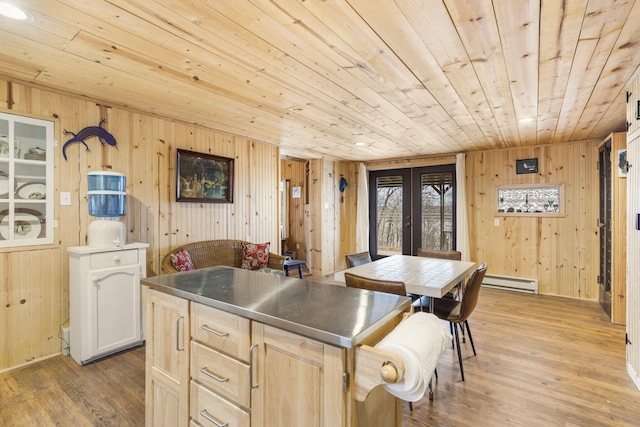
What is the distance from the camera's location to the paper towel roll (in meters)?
0.86

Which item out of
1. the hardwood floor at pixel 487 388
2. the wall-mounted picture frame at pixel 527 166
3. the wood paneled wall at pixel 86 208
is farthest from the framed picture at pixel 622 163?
the wood paneled wall at pixel 86 208

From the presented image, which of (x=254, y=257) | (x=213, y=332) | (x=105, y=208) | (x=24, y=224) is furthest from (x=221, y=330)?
(x=254, y=257)

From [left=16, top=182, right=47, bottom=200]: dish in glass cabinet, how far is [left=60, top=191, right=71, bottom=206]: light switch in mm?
118

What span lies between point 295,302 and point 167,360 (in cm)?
76

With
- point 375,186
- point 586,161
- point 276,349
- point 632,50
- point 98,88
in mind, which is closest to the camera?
point 276,349

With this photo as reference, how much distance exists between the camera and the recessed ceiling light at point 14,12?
1.54 metres

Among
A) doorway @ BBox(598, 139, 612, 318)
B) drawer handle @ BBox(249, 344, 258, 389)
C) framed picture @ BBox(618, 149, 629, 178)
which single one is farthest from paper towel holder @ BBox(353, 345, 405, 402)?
doorway @ BBox(598, 139, 612, 318)

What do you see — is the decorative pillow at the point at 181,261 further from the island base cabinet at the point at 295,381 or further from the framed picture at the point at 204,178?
the island base cabinet at the point at 295,381

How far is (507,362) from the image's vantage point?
2639 millimetres

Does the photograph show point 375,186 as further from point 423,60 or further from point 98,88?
point 98,88

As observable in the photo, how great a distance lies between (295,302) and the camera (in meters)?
1.27

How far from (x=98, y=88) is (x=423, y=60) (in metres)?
2.57

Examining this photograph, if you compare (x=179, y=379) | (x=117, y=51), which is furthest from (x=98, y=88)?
(x=179, y=379)

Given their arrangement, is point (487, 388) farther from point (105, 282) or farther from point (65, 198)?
point (65, 198)
